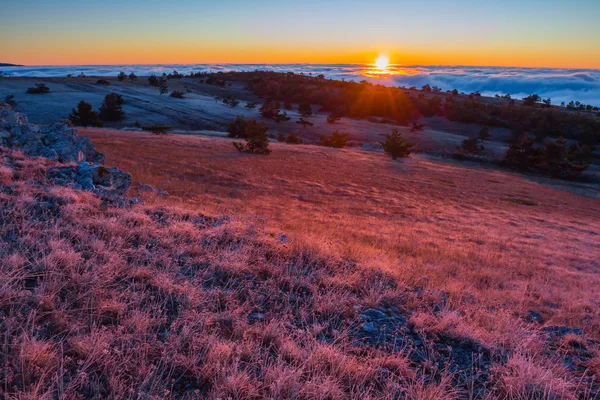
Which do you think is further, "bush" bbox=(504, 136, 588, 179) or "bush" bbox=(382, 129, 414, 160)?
"bush" bbox=(504, 136, 588, 179)

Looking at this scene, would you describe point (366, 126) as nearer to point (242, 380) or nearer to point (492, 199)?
point (492, 199)

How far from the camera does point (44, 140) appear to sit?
13453 mm

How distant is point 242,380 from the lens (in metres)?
2.89

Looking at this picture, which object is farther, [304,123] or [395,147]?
[304,123]

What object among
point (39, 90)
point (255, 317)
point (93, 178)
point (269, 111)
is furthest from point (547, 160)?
point (39, 90)

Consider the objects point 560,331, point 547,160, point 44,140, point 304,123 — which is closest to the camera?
point 560,331

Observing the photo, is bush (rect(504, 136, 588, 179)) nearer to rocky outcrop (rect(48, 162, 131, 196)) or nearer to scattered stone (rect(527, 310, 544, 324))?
scattered stone (rect(527, 310, 544, 324))

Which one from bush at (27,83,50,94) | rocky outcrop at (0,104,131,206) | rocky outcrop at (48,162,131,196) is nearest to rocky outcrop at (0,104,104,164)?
rocky outcrop at (0,104,131,206)

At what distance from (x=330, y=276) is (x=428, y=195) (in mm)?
19514

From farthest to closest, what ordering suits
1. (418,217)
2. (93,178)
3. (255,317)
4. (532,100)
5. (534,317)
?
(532,100)
(418,217)
(93,178)
(534,317)
(255,317)

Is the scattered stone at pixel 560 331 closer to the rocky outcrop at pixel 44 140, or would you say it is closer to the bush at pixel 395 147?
the rocky outcrop at pixel 44 140

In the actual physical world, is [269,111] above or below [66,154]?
above

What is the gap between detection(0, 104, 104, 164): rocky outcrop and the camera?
12.0m

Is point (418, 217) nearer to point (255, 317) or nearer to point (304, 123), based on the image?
point (255, 317)
